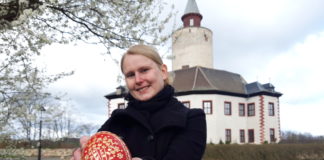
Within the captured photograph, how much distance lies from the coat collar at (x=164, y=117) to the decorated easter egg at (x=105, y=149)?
0.65ft

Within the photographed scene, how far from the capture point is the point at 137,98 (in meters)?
1.74

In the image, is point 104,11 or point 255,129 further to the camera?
point 255,129

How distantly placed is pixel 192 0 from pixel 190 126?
4031cm

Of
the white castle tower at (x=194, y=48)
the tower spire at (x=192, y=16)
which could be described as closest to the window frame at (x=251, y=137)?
the white castle tower at (x=194, y=48)

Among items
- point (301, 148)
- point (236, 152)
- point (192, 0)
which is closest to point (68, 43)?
point (236, 152)

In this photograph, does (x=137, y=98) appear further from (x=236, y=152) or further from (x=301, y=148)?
(x=301, y=148)

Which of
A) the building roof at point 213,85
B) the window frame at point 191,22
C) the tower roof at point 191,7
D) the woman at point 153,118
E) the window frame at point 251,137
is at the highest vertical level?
the tower roof at point 191,7

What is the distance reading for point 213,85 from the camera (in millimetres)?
30344

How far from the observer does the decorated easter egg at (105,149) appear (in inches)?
56.7

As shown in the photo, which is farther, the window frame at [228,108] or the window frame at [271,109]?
the window frame at [271,109]

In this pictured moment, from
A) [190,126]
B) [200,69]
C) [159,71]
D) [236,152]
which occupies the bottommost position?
[236,152]

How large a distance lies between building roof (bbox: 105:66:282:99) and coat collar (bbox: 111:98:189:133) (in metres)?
27.5

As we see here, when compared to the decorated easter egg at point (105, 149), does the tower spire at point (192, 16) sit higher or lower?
higher

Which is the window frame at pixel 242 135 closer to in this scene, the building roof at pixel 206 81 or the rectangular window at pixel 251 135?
the rectangular window at pixel 251 135
